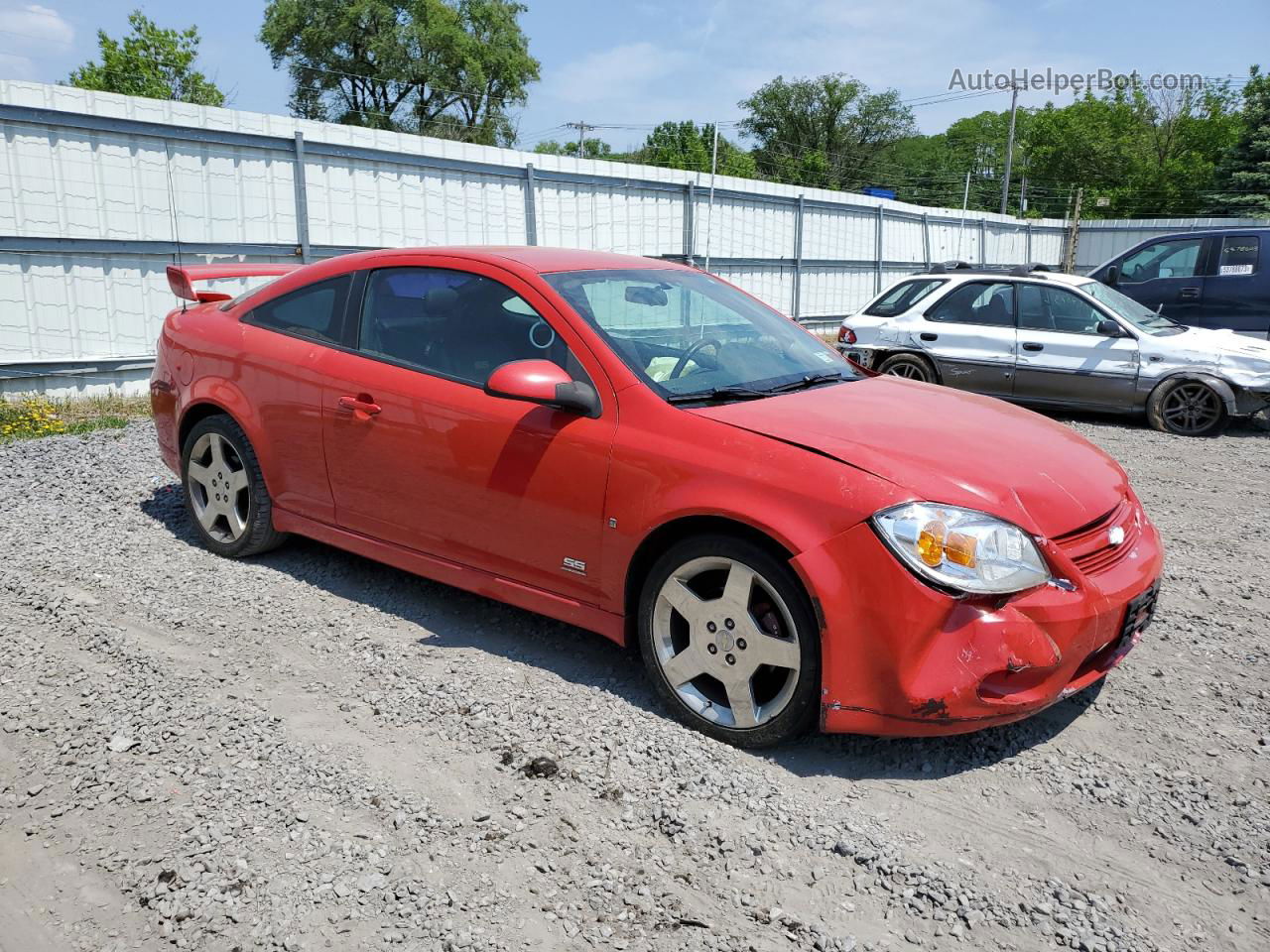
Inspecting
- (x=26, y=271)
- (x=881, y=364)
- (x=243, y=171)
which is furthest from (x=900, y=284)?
(x=26, y=271)

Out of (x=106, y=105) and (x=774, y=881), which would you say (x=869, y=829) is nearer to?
(x=774, y=881)

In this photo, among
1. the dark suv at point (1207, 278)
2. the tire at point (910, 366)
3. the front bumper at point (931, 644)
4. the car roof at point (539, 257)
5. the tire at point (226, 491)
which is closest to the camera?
the front bumper at point (931, 644)

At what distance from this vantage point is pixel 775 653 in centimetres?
312

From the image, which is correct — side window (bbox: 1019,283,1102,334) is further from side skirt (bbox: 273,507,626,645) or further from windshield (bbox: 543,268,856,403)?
side skirt (bbox: 273,507,626,645)

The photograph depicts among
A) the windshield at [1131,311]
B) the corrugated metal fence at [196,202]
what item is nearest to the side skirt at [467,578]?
the corrugated metal fence at [196,202]

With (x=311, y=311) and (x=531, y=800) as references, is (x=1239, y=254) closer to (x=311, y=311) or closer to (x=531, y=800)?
(x=311, y=311)

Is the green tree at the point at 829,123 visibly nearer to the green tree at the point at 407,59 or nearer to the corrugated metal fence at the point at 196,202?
the green tree at the point at 407,59

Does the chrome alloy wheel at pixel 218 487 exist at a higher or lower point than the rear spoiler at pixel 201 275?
lower

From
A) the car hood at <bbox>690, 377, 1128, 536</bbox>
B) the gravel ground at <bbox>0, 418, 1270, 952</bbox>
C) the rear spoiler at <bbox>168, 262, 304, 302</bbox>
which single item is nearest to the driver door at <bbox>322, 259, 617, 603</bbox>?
the gravel ground at <bbox>0, 418, 1270, 952</bbox>

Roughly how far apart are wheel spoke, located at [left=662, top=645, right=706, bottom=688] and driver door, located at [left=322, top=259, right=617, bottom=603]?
1.30 feet

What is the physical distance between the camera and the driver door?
358cm

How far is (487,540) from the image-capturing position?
3840 millimetres

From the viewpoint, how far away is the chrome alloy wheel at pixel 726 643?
3139mm

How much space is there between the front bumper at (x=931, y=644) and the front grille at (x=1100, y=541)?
3.6 inches
